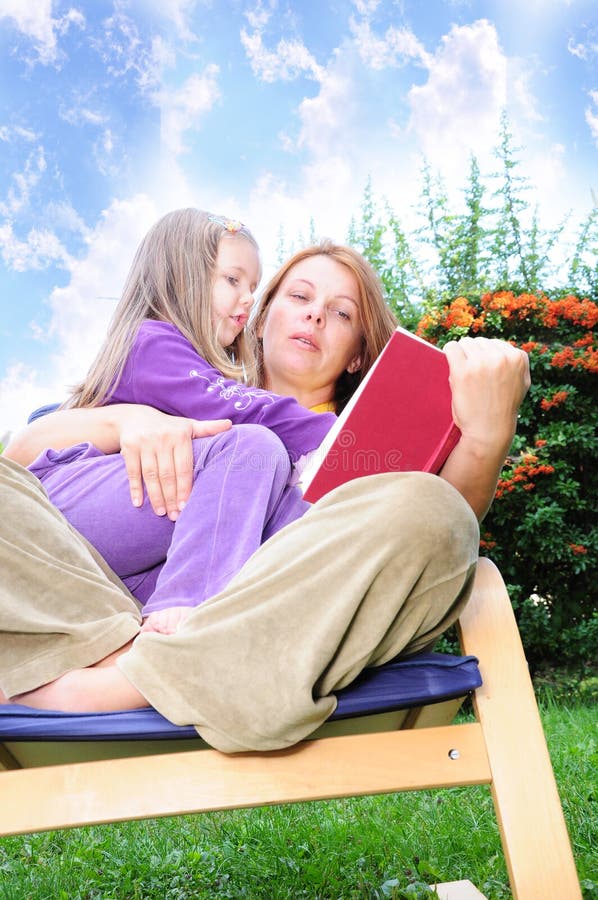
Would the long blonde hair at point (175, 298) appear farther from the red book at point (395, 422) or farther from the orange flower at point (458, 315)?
the orange flower at point (458, 315)

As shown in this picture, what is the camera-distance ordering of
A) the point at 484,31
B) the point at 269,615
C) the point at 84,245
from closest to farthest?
1. the point at 269,615
2. the point at 84,245
3. the point at 484,31

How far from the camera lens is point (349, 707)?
114cm

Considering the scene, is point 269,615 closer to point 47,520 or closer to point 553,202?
point 47,520

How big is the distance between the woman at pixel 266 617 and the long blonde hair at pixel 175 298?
0.66 metres

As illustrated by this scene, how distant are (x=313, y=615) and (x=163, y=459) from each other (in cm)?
53

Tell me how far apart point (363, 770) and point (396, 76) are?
10503mm

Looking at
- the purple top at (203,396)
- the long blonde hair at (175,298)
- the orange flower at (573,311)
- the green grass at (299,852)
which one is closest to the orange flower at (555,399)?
the orange flower at (573,311)

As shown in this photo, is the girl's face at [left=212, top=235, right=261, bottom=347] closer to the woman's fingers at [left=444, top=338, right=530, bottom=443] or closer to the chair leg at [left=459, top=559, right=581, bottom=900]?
the woman's fingers at [left=444, top=338, right=530, bottom=443]

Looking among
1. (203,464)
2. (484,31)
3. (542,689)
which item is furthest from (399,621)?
(484,31)

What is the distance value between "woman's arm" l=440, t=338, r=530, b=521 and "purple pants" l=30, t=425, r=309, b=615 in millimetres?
300

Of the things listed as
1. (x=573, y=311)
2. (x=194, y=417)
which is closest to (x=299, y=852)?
(x=194, y=417)

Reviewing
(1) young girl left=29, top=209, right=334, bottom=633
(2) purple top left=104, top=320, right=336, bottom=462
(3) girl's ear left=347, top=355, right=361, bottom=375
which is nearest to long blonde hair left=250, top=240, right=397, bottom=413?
(3) girl's ear left=347, top=355, right=361, bottom=375

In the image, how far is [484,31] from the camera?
35.5 feet

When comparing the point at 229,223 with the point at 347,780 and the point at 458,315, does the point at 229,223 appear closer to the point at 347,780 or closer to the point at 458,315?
the point at 347,780
